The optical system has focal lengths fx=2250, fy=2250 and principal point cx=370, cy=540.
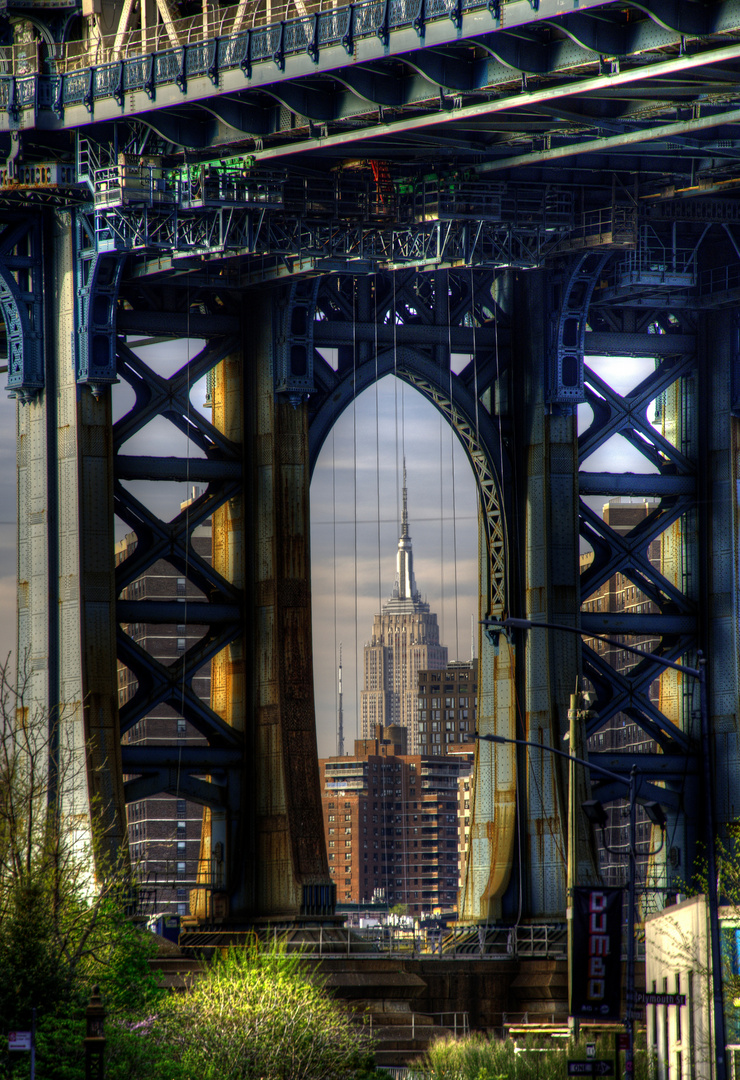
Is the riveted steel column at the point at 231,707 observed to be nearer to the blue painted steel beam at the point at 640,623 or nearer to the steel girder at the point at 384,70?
the blue painted steel beam at the point at 640,623

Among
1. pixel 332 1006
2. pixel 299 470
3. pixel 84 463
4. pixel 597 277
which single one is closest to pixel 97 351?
pixel 84 463

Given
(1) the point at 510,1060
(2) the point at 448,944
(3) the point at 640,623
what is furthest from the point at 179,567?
(1) the point at 510,1060

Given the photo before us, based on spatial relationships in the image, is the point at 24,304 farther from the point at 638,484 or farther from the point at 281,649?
the point at 638,484

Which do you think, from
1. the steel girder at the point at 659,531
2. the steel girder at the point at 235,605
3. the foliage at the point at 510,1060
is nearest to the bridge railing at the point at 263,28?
the steel girder at the point at 235,605

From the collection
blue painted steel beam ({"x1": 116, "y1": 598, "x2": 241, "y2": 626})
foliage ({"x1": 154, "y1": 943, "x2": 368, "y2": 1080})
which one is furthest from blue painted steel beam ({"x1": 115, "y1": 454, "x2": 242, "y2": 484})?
foliage ({"x1": 154, "y1": 943, "x2": 368, "y2": 1080})

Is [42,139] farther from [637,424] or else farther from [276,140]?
[637,424]
